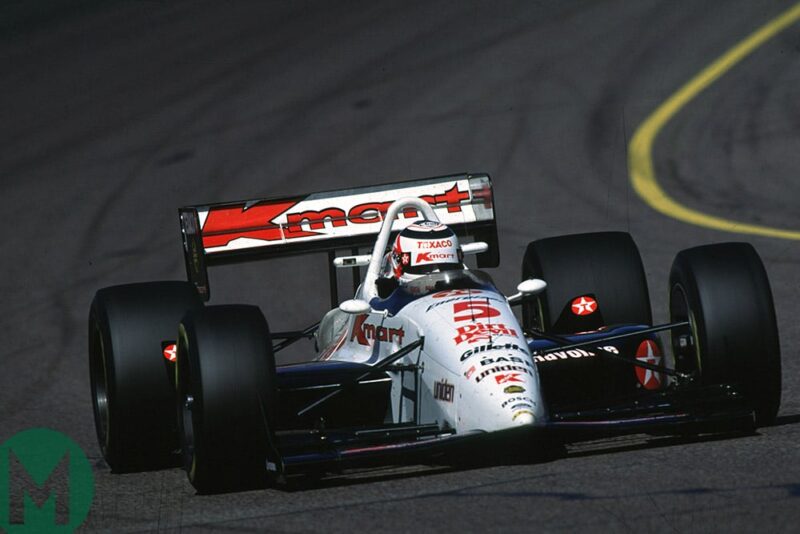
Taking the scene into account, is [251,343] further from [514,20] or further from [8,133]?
[514,20]

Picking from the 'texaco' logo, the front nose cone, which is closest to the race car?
the front nose cone

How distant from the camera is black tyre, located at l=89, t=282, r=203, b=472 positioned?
8.66 m

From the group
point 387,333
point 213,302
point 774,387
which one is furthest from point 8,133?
point 774,387

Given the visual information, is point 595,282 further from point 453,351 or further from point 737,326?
point 453,351

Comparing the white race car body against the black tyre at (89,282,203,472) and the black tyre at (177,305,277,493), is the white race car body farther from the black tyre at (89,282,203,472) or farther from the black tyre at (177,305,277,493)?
the black tyre at (89,282,203,472)

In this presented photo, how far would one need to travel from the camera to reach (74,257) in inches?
619

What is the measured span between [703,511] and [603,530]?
48 centimetres

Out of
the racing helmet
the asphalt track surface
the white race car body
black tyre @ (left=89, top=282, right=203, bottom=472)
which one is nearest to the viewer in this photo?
the asphalt track surface

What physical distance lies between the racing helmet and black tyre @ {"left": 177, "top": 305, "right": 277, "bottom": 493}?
4.57 ft

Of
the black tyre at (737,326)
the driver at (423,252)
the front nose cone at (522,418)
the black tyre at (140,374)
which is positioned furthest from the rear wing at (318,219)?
the front nose cone at (522,418)

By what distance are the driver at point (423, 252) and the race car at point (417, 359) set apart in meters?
0.01

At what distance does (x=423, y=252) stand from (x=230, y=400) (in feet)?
5.98

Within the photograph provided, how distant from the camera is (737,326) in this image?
27.5 ft

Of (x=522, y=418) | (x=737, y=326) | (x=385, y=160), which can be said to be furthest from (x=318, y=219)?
(x=385, y=160)
